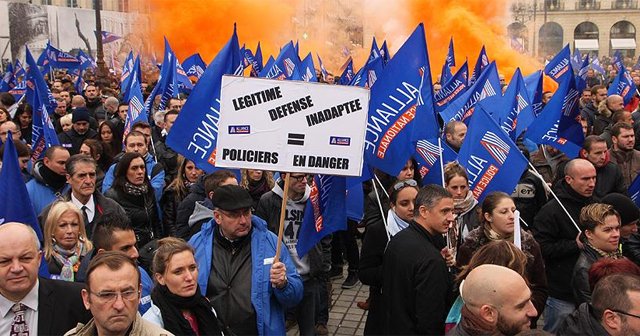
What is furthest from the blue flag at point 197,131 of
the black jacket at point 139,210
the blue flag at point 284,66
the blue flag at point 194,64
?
the blue flag at point 194,64

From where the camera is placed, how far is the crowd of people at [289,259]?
3.24m

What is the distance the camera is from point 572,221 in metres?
5.48

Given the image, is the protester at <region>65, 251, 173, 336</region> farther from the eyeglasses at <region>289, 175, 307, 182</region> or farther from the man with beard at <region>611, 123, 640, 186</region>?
the man with beard at <region>611, 123, 640, 186</region>

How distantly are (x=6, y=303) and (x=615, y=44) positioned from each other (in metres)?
76.4

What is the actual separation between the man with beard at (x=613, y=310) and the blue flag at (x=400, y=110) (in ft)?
8.99

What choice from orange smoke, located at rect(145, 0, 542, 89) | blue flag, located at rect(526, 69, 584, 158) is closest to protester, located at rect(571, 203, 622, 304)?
blue flag, located at rect(526, 69, 584, 158)

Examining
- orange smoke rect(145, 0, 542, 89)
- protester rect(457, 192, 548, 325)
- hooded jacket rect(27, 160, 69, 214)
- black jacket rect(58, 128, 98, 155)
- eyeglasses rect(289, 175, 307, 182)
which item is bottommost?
protester rect(457, 192, 548, 325)

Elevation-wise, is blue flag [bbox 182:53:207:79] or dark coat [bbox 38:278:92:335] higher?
blue flag [bbox 182:53:207:79]

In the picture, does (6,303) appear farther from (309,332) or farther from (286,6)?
(286,6)

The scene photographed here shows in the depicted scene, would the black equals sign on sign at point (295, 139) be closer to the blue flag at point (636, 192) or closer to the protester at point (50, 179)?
the protester at point (50, 179)

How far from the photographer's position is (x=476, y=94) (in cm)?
954

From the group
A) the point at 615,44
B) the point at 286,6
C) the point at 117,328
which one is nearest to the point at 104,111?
the point at 117,328

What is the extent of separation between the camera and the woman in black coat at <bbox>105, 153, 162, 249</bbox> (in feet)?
20.8

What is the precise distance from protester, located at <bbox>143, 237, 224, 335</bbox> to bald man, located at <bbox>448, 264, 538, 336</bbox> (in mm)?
1507
